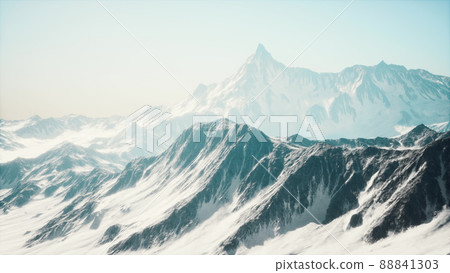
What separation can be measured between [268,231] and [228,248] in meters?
22.7

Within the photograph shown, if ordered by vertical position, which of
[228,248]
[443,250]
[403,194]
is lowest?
[228,248]

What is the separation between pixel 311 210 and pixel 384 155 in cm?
4605

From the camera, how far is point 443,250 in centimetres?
12675

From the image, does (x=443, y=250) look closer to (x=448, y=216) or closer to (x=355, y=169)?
(x=448, y=216)

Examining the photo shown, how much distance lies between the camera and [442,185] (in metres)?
156

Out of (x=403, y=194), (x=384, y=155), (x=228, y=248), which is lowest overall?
(x=228, y=248)

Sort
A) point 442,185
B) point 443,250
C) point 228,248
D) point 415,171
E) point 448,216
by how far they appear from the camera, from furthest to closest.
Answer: point 228,248 < point 415,171 < point 442,185 < point 448,216 < point 443,250

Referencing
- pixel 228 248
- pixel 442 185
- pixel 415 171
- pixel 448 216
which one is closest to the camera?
pixel 448 216
